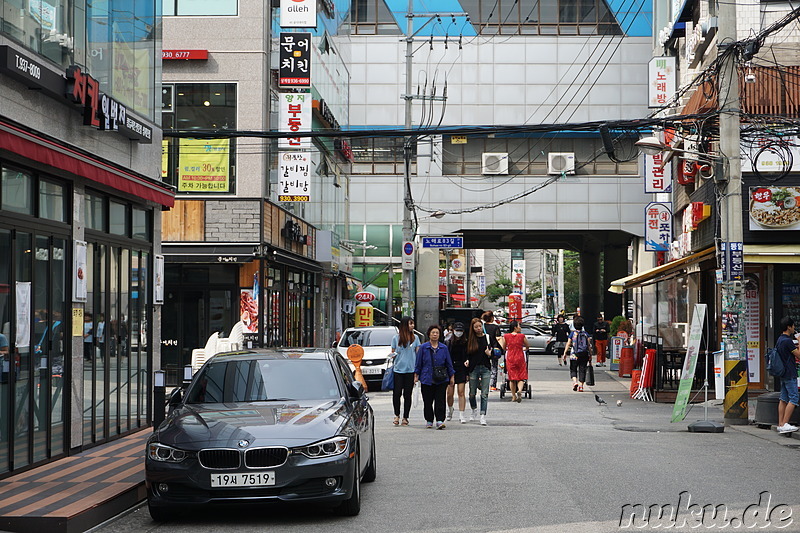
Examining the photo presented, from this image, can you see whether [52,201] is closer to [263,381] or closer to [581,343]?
[263,381]

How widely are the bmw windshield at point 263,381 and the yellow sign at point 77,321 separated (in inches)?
121

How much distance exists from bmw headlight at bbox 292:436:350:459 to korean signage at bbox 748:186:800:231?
16.8 m

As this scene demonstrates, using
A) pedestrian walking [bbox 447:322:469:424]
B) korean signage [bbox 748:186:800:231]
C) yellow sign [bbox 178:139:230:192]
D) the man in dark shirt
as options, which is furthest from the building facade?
the man in dark shirt

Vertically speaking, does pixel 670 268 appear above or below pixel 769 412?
above

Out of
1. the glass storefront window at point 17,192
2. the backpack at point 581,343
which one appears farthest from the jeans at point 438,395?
the backpack at point 581,343

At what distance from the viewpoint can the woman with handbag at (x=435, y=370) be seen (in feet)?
52.2

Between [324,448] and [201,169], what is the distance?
1818 cm

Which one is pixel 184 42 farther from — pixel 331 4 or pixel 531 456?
pixel 531 456

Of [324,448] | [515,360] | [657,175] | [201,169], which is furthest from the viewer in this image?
Result: [657,175]

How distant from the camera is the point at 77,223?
12312 mm

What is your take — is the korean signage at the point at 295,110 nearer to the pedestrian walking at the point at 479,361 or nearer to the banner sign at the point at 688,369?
the pedestrian walking at the point at 479,361

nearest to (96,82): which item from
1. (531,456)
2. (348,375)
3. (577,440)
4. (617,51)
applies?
(348,375)

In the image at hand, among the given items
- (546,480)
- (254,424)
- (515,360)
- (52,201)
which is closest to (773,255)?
(515,360)

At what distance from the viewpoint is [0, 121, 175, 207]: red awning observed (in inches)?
377
